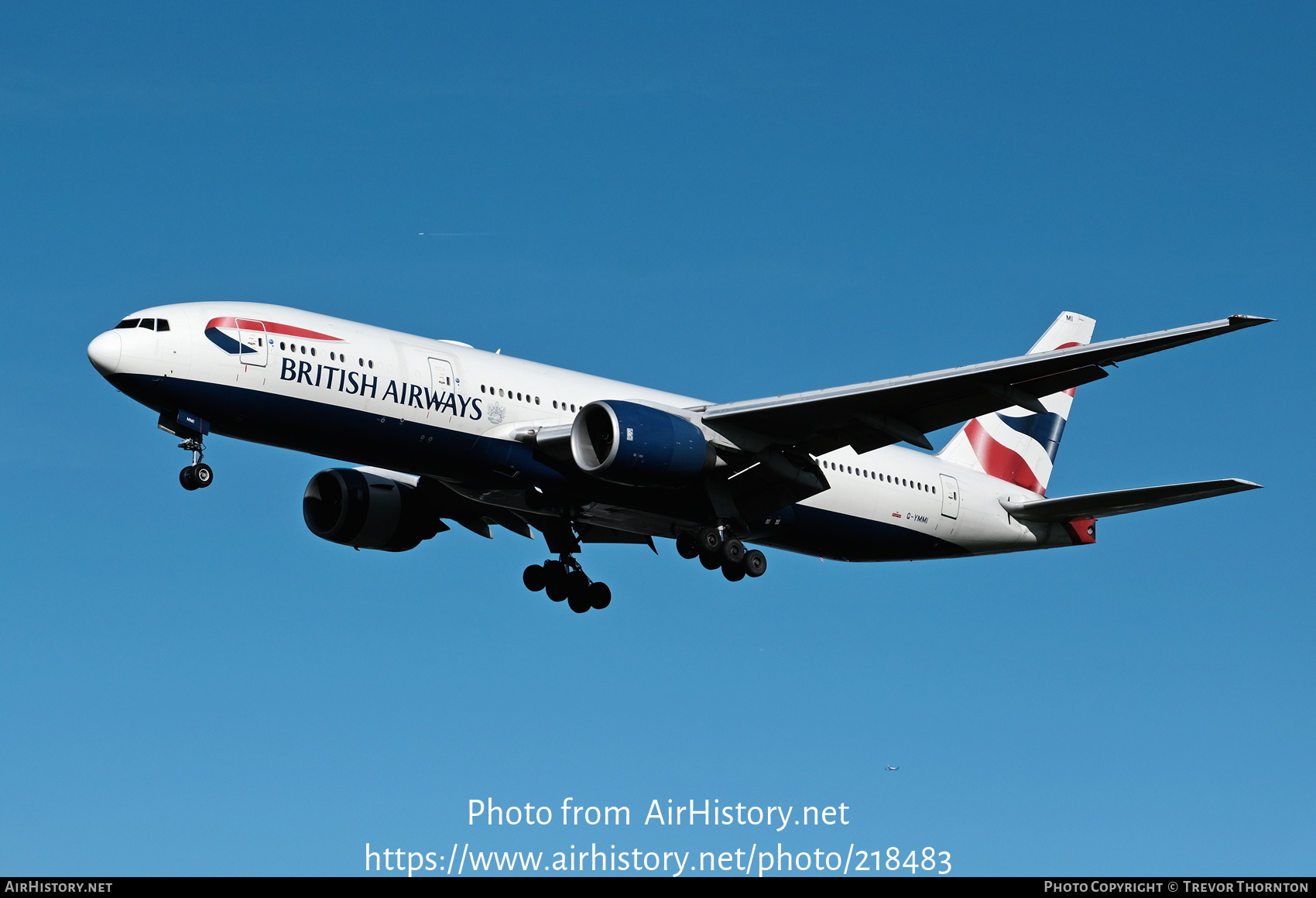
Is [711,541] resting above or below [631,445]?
above

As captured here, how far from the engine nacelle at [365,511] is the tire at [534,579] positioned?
2.64m

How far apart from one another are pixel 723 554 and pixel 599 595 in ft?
14.6

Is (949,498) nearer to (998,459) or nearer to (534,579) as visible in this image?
(998,459)

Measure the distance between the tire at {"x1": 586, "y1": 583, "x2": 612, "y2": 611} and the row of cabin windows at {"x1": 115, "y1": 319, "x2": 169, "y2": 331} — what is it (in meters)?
12.5

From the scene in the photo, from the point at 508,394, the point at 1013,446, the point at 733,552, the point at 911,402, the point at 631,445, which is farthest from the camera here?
the point at 1013,446

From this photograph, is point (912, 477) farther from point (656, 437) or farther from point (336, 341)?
point (336, 341)

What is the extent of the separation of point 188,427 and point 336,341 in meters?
3.31

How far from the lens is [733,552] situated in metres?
35.7

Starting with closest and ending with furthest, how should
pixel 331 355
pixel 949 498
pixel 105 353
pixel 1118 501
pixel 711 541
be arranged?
pixel 105 353 < pixel 331 355 < pixel 711 541 < pixel 1118 501 < pixel 949 498

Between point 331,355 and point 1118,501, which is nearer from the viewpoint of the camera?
point 331,355

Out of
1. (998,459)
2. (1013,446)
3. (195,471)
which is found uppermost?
(1013,446)

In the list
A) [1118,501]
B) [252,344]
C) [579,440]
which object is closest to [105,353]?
[252,344]

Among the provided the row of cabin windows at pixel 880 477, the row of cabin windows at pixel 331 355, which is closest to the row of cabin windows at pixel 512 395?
the row of cabin windows at pixel 331 355

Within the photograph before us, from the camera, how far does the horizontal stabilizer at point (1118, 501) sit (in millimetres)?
33625
